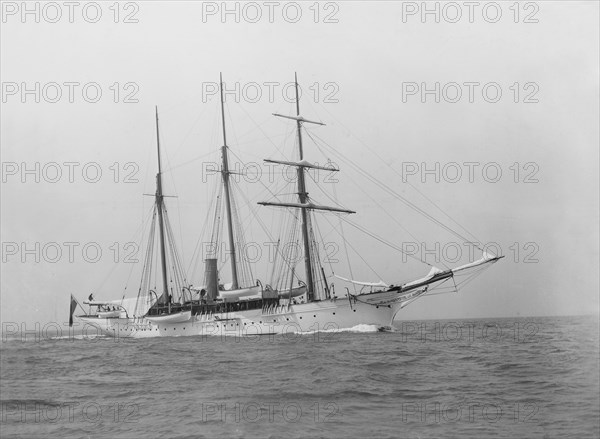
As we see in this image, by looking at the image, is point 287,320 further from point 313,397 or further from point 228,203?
point 313,397

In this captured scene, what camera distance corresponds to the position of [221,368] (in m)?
24.3

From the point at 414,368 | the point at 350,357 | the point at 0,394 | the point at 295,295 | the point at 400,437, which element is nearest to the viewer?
the point at 400,437

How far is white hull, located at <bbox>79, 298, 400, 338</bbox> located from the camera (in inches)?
Result: 1859

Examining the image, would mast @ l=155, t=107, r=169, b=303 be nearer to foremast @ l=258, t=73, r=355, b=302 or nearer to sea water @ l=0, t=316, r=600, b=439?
foremast @ l=258, t=73, r=355, b=302

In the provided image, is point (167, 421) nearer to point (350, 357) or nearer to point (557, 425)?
point (557, 425)

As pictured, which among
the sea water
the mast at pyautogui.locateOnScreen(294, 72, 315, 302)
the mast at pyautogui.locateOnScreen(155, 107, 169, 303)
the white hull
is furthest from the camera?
the mast at pyautogui.locateOnScreen(155, 107, 169, 303)

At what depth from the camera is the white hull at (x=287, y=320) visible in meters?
47.2

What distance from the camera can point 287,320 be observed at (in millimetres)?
48719

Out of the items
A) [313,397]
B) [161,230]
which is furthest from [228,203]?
[313,397]

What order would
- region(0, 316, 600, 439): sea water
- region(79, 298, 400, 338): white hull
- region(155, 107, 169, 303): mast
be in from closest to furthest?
region(0, 316, 600, 439): sea water, region(79, 298, 400, 338): white hull, region(155, 107, 169, 303): mast

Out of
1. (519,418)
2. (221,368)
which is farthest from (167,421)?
(221,368)

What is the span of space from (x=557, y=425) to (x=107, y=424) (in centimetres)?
976

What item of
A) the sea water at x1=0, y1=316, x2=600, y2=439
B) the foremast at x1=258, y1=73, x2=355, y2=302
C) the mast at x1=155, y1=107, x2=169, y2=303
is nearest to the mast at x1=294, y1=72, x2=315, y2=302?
the foremast at x1=258, y1=73, x2=355, y2=302

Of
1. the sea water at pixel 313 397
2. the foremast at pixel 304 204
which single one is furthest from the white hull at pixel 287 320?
the sea water at pixel 313 397
